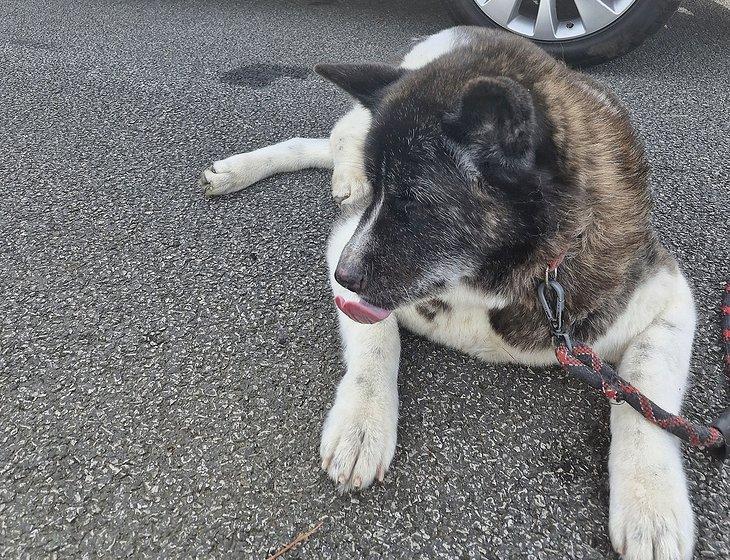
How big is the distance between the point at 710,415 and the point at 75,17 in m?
5.12

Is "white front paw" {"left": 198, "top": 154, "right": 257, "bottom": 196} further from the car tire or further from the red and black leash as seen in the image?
the car tire

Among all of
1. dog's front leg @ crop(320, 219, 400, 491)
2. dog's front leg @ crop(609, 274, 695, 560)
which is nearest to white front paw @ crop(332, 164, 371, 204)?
dog's front leg @ crop(320, 219, 400, 491)

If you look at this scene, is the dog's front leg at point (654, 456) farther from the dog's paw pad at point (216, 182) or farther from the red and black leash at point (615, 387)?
the dog's paw pad at point (216, 182)

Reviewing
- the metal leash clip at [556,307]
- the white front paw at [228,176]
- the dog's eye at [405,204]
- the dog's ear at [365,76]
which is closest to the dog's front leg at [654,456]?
the metal leash clip at [556,307]

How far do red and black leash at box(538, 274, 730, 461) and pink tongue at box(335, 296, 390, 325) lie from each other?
45 centimetres

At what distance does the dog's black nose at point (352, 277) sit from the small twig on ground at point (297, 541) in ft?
1.99

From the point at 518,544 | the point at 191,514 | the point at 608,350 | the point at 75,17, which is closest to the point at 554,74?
the point at 608,350

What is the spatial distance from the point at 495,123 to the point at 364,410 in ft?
2.71

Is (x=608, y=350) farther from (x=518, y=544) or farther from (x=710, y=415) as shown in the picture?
(x=518, y=544)

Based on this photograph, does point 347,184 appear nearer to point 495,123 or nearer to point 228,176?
point 228,176

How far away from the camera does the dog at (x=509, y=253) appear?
1404mm

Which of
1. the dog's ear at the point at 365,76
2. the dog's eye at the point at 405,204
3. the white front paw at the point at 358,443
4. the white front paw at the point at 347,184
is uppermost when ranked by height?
the dog's ear at the point at 365,76

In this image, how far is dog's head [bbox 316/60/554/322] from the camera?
4.70 feet

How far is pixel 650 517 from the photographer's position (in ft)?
4.35
